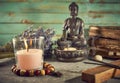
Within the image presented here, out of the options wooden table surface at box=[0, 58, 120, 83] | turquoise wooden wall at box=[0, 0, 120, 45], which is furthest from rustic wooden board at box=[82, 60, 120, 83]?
turquoise wooden wall at box=[0, 0, 120, 45]

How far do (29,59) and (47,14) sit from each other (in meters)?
0.61

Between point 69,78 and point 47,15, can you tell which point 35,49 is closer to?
point 69,78

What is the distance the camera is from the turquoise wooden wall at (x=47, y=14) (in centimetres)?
149

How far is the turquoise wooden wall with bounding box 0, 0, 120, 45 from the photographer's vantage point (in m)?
1.49

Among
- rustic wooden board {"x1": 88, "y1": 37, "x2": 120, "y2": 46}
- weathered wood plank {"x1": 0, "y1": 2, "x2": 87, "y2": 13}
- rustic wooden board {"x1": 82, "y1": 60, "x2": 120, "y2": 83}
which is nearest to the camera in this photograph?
rustic wooden board {"x1": 82, "y1": 60, "x2": 120, "y2": 83}

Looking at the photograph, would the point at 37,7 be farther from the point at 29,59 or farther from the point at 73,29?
the point at 29,59

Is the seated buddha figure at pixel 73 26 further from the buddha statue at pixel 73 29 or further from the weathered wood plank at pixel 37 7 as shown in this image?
the weathered wood plank at pixel 37 7

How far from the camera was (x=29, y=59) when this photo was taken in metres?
0.95

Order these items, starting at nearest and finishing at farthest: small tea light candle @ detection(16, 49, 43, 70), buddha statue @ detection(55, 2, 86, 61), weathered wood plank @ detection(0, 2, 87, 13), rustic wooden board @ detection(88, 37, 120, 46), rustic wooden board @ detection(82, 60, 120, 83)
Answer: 1. rustic wooden board @ detection(82, 60, 120, 83)
2. small tea light candle @ detection(16, 49, 43, 70)
3. buddha statue @ detection(55, 2, 86, 61)
4. rustic wooden board @ detection(88, 37, 120, 46)
5. weathered wood plank @ detection(0, 2, 87, 13)

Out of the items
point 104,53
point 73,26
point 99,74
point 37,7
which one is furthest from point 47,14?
point 99,74

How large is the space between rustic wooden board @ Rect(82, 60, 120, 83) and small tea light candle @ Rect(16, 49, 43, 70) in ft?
0.72

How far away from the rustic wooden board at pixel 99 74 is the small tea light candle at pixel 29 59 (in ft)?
0.72

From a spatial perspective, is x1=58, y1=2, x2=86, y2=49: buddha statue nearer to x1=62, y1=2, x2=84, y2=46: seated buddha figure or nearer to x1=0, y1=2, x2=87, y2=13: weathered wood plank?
x1=62, y1=2, x2=84, y2=46: seated buddha figure

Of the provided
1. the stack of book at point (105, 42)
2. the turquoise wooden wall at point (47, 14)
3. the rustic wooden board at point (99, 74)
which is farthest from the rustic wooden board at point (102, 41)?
the rustic wooden board at point (99, 74)
